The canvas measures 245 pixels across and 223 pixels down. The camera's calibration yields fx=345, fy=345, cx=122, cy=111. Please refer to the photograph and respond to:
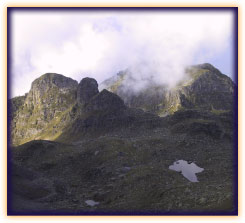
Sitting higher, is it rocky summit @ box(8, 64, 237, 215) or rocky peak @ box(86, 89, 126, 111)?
rocky peak @ box(86, 89, 126, 111)

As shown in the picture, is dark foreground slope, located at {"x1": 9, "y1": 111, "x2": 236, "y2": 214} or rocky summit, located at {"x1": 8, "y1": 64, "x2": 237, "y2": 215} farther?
dark foreground slope, located at {"x1": 9, "y1": 111, "x2": 236, "y2": 214}

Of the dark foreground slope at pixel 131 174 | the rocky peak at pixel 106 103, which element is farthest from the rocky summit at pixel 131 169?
the rocky peak at pixel 106 103

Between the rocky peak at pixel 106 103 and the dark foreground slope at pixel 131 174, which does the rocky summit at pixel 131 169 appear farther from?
the rocky peak at pixel 106 103

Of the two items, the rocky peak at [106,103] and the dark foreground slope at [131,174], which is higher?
the rocky peak at [106,103]

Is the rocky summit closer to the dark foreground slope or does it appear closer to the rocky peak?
the dark foreground slope

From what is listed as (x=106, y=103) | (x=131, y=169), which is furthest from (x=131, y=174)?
(x=106, y=103)

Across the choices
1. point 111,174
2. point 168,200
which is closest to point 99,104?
point 111,174

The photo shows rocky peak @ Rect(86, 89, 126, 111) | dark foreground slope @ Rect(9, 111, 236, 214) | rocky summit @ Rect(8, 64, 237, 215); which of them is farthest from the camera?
rocky peak @ Rect(86, 89, 126, 111)

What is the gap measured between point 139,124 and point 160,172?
81694 mm

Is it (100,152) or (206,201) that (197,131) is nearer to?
(100,152)

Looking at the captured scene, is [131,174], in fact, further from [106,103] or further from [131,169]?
[106,103]

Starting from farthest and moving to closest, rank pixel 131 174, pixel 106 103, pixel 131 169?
pixel 106 103 → pixel 131 169 → pixel 131 174

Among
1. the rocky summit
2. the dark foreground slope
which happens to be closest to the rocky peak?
the rocky summit

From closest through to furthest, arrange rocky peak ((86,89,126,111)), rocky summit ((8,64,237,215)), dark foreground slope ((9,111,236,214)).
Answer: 1. rocky summit ((8,64,237,215))
2. dark foreground slope ((9,111,236,214))
3. rocky peak ((86,89,126,111))
